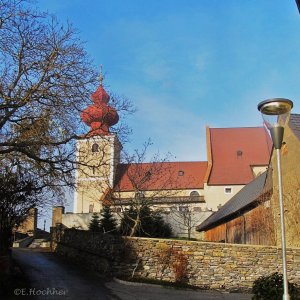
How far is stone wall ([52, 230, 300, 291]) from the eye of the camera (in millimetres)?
→ 21578

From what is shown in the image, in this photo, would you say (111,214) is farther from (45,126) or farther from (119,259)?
(45,126)

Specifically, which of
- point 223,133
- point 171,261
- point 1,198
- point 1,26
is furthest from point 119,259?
point 223,133

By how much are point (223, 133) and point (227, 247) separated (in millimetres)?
46040

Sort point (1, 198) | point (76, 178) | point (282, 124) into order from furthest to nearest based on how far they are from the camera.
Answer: point (76, 178), point (1, 198), point (282, 124)

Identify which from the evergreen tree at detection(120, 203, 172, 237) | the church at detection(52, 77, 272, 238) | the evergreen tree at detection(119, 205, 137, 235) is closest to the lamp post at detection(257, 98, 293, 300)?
the evergreen tree at detection(120, 203, 172, 237)

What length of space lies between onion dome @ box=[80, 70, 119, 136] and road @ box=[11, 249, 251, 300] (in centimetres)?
568

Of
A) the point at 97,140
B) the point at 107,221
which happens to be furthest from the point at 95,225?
the point at 97,140

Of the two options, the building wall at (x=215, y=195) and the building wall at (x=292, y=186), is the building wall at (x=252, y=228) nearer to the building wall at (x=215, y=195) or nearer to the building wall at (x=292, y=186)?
the building wall at (x=292, y=186)

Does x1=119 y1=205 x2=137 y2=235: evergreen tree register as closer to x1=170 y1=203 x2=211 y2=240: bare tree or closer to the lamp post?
x1=170 y1=203 x2=211 y2=240: bare tree

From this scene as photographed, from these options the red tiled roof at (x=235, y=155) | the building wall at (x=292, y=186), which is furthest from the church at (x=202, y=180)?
the building wall at (x=292, y=186)

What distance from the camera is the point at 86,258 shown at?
989 inches

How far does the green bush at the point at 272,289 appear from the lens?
1071cm

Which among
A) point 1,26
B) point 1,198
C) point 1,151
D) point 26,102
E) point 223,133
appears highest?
point 223,133

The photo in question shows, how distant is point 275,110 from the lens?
880 centimetres
